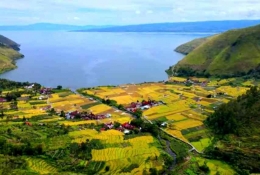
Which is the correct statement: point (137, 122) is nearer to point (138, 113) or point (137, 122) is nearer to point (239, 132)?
point (138, 113)

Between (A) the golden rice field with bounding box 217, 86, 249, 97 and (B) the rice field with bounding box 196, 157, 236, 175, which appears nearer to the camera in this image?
(B) the rice field with bounding box 196, 157, 236, 175

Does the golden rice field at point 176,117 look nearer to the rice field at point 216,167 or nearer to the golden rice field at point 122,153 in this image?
the golden rice field at point 122,153

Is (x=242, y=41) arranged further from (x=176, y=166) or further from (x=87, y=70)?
(x=176, y=166)

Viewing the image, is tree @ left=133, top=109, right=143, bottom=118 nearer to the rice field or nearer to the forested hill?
the forested hill

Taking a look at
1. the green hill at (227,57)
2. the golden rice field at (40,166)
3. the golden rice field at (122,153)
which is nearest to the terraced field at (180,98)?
the golden rice field at (122,153)

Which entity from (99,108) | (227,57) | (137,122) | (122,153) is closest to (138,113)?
(137,122)

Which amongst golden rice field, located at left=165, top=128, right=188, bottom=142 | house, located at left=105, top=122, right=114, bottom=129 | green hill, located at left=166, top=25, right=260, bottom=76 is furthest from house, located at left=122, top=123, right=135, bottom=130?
green hill, located at left=166, top=25, right=260, bottom=76

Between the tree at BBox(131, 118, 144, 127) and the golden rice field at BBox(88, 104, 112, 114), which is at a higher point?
the golden rice field at BBox(88, 104, 112, 114)

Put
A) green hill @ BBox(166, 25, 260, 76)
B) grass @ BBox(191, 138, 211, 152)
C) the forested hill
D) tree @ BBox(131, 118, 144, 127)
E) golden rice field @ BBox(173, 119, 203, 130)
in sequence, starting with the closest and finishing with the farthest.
Answer: the forested hill < grass @ BBox(191, 138, 211, 152) < tree @ BBox(131, 118, 144, 127) < golden rice field @ BBox(173, 119, 203, 130) < green hill @ BBox(166, 25, 260, 76)
